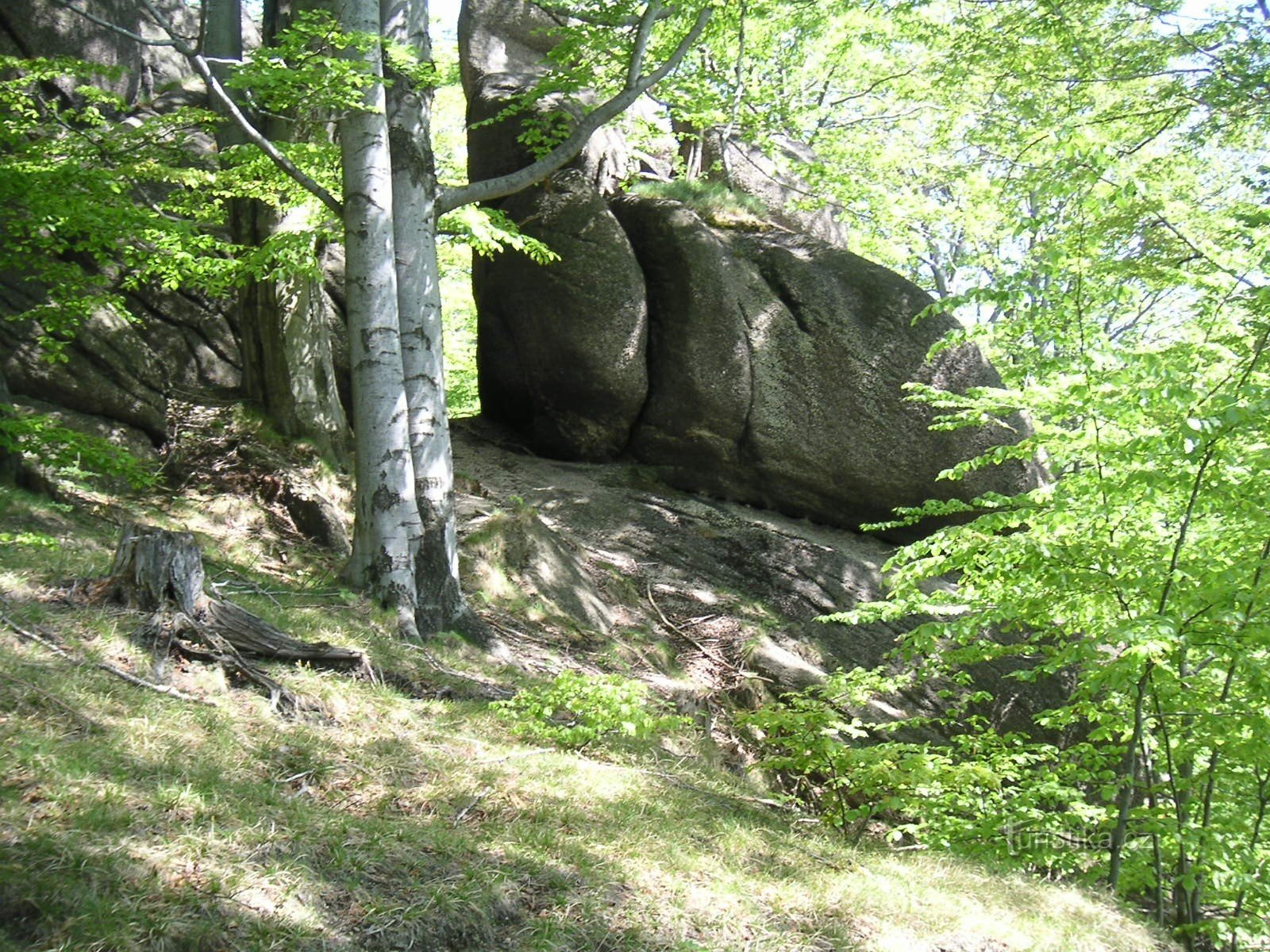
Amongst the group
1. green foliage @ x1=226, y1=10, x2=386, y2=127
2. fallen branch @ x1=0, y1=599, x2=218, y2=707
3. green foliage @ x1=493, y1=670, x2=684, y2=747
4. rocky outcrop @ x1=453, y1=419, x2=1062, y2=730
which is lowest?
rocky outcrop @ x1=453, y1=419, x2=1062, y2=730

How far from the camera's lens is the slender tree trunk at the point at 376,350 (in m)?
7.60

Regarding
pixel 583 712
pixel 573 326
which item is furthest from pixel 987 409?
pixel 573 326

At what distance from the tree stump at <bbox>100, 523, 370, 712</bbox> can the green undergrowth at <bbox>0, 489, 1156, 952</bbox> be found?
0.13m

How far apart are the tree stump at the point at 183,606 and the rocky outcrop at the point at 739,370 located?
897cm

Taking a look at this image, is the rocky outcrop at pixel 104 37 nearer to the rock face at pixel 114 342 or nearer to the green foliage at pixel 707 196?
the rock face at pixel 114 342

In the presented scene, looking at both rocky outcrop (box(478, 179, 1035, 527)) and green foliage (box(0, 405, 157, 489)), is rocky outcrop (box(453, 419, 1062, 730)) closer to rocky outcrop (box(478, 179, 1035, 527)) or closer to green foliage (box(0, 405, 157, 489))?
rocky outcrop (box(478, 179, 1035, 527))

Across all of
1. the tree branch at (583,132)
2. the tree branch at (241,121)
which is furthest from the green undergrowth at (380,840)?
the tree branch at (583,132)

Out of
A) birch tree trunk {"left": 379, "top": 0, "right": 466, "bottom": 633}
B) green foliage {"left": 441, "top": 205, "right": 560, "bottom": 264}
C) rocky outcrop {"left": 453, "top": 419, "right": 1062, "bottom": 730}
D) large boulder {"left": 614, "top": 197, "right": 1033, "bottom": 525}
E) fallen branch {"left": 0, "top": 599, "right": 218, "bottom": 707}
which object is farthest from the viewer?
large boulder {"left": 614, "top": 197, "right": 1033, "bottom": 525}

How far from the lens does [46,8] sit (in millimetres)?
13688

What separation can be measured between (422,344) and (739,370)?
22.0 ft

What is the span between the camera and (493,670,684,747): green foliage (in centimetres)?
574

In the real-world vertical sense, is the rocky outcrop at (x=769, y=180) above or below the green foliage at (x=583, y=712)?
above

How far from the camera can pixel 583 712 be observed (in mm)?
5914

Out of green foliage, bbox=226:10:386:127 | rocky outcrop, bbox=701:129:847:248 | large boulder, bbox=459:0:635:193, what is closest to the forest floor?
green foliage, bbox=226:10:386:127
